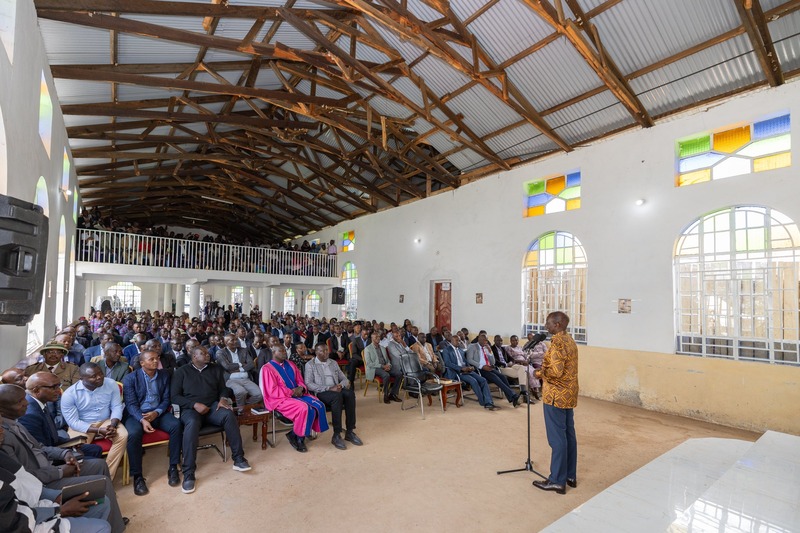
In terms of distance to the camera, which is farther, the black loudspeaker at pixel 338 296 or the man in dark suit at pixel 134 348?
the black loudspeaker at pixel 338 296

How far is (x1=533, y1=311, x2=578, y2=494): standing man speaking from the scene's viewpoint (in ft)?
10.6

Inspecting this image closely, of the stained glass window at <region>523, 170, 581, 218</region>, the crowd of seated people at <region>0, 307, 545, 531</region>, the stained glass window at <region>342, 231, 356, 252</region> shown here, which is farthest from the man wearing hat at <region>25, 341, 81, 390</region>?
the stained glass window at <region>342, 231, 356, 252</region>

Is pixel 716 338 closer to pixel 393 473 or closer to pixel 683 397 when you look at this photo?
pixel 683 397

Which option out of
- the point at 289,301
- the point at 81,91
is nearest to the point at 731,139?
the point at 81,91

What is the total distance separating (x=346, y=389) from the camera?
185 inches

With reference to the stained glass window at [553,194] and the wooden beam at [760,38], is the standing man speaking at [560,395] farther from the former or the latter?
the stained glass window at [553,194]

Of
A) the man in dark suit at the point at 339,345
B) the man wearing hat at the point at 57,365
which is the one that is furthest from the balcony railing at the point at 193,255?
the man wearing hat at the point at 57,365

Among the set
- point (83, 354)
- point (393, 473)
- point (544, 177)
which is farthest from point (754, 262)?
point (83, 354)

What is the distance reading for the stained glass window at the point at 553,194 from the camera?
7.61 m

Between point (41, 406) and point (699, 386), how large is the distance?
711 cm

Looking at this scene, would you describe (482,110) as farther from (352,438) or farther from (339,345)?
(352,438)

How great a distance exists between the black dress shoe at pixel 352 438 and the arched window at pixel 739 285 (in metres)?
→ 4.79

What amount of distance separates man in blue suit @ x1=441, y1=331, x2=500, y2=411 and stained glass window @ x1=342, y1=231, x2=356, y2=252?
7665 millimetres

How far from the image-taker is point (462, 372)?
6.24 meters
